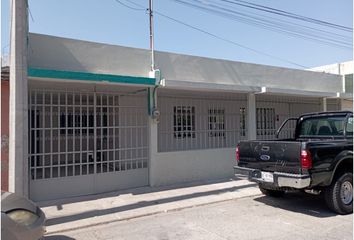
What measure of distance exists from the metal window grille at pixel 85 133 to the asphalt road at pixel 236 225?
270 centimetres

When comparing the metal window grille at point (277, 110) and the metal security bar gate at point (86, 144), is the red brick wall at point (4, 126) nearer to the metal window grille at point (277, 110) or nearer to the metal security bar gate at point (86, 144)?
the metal security bar gate at point (86, 144)

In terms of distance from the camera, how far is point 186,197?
736cm

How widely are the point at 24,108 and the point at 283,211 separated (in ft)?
16.3

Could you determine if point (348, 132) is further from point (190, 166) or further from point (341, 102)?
point (341, 102)

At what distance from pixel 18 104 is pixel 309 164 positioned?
4.81 meters

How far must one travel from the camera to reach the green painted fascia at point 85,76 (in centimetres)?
637

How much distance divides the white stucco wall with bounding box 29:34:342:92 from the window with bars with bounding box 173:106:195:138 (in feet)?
4.45

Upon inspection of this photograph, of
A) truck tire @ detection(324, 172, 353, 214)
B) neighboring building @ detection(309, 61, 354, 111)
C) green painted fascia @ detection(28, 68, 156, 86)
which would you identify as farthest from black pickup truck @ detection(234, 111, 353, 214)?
neighboring building @ detection(309, 61, 354, 111)

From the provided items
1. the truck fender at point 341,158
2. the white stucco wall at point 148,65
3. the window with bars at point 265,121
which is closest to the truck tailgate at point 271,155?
the truck fender at point 341,158

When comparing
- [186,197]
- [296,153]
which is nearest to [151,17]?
[186,197]

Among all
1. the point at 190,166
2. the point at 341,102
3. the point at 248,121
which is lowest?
the point at 190,166

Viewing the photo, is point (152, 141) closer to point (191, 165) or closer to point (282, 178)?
point (191, 165)

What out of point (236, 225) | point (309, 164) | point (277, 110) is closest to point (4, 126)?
point (236, 225)

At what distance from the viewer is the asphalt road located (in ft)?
16.2
